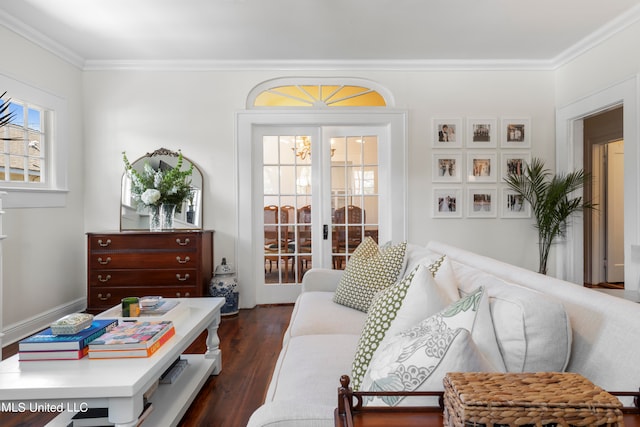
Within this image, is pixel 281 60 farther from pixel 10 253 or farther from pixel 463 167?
pixel 10 253

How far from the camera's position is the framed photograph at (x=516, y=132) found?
4.08 m

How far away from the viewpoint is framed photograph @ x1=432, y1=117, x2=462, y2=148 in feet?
13.4

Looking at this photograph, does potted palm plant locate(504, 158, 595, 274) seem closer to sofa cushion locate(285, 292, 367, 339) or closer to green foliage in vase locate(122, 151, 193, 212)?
sofa cushion locate(285, 292, 367, 339)

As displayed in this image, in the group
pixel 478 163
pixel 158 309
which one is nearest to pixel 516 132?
pixel 478 163

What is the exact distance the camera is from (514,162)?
4098mm

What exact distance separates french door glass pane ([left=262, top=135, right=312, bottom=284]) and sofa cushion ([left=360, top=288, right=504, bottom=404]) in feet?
10.8

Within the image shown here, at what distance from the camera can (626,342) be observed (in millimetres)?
827

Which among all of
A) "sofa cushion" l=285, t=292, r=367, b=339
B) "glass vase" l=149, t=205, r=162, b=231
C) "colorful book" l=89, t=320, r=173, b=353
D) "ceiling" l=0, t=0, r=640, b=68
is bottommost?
"sofa cushion" l=285, t=292, r=367, b=339

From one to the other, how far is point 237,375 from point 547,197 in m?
3.41

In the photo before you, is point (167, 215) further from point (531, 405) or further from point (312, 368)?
point (531, 405)

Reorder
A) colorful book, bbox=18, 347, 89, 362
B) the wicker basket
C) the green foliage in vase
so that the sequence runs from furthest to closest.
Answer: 1. the green foliage in vase
2. colorful book, bbox=18, 347, 89, 362
3. the wicker basket

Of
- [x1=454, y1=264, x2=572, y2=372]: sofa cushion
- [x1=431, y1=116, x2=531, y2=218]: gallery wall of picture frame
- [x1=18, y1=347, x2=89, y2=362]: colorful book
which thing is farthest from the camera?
[x1=431, y1=116, x2=531, y2=218]: gallery wall of picture frame

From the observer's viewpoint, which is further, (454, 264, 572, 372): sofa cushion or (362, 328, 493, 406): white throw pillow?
(454, 264, 572, 372): sofa cushion

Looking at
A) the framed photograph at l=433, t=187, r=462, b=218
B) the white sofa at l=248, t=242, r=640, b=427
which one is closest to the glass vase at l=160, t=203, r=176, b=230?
the framed photograph at l=433, t=187, r=462, b=218
